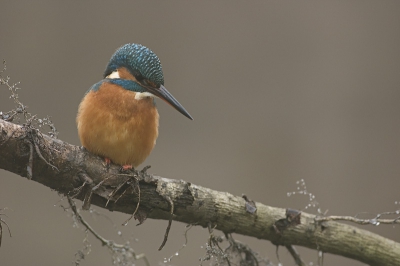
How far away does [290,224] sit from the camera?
1649 mm

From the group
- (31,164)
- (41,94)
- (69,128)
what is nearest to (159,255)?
(69,128)

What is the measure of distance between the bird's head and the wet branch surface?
0.24 m

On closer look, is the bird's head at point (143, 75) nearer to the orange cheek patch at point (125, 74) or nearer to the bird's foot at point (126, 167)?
the orange cheek patch at point (125, 74)

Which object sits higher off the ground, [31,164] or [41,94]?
[41,94]

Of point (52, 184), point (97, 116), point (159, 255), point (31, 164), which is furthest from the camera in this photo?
point (159, 255)

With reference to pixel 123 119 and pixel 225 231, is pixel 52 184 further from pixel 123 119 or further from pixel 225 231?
pixel 225 231

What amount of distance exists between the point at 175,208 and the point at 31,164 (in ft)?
1.44

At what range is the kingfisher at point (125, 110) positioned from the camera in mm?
1424

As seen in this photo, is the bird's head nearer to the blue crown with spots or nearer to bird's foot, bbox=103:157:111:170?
the blue crown with spots

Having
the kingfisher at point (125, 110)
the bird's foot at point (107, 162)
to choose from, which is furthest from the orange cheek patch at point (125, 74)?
the bird's foot at point (107, 162)

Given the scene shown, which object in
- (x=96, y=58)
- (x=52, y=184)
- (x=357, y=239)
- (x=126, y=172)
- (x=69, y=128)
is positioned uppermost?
(x=96, y=58)

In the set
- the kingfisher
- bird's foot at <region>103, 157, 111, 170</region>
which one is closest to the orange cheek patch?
the kingfisher

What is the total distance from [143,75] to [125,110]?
122 mm

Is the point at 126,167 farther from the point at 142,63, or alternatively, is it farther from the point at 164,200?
the point at 142,63
